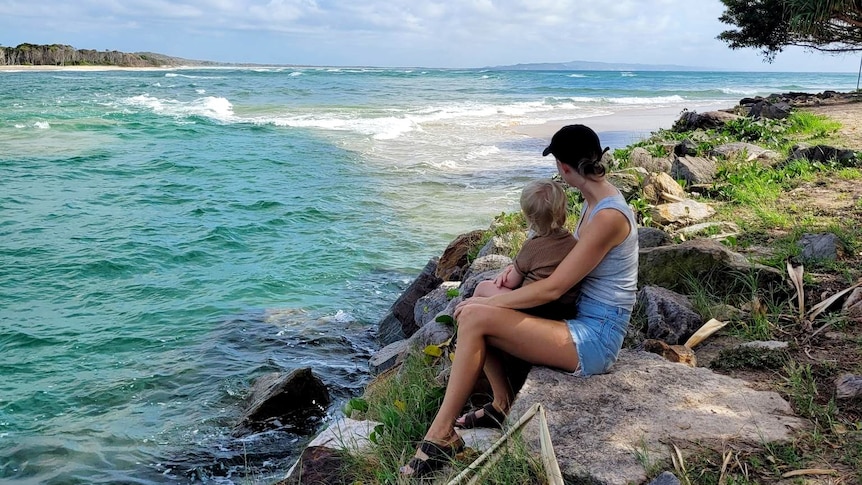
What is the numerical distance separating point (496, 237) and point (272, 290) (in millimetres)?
3507

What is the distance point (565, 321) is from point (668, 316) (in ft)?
4.48

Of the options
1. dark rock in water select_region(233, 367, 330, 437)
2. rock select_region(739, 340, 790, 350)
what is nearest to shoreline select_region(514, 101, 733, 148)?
dark rock in water select_region(233, 367, 330, 437)

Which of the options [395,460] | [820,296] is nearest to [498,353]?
[395,460]

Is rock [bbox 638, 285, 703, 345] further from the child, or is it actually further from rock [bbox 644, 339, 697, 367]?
the child

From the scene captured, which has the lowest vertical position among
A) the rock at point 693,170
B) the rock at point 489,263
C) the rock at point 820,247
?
the rock at point 489,263

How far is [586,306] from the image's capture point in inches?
151

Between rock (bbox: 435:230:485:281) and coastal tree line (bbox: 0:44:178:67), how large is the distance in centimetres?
7875

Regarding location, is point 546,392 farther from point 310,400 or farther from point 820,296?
point 310,400

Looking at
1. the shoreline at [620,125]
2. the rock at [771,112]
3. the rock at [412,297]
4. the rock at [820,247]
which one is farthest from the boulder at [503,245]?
the shoreline at [620,125]

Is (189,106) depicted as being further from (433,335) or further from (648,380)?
(648,380)

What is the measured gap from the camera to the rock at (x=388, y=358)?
20.5ft

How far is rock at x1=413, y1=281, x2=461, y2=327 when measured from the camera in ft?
21.3

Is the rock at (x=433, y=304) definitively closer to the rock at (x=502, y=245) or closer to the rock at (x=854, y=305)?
the rock at (x=502, y=245)

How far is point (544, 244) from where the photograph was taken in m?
3.84
